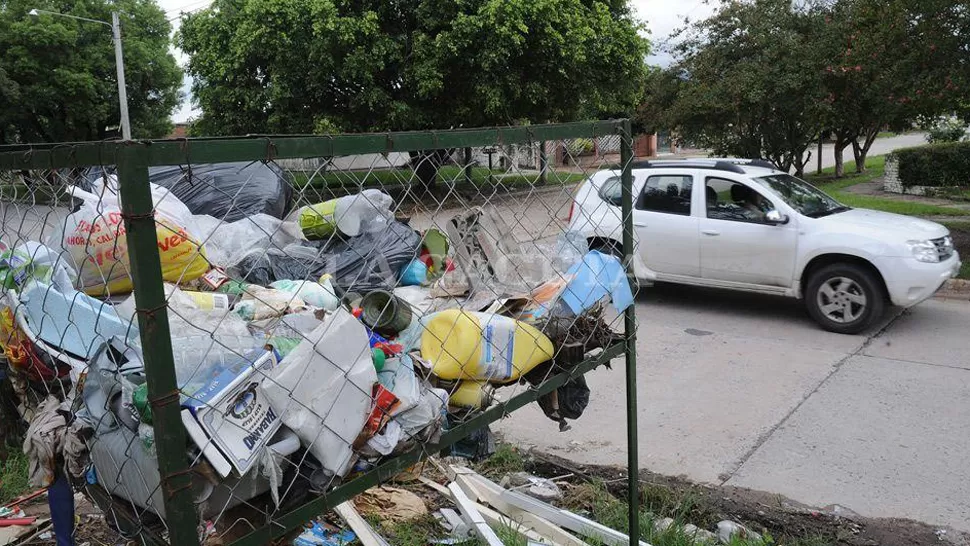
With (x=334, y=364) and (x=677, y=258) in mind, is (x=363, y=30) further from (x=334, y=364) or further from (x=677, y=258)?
(x=334, y=364)

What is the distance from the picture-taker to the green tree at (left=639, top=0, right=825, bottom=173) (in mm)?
14297

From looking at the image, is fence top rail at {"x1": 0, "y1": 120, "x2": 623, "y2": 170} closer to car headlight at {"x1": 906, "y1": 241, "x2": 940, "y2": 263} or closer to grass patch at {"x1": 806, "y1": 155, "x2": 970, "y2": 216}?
car headlight at {"x1": 906, "y1": 241, "x2": 940, "y2": 263}

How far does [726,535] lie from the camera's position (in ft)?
12.2

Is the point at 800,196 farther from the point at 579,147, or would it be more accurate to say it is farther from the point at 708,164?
the point at 579,147

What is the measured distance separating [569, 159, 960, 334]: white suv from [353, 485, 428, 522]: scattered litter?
3.66 meters

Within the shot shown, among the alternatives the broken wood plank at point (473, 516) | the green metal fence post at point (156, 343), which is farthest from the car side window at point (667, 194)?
the green metal fence post at point (156, 343)

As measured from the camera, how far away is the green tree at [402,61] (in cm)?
1552

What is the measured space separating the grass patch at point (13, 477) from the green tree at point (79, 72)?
89.9 ft

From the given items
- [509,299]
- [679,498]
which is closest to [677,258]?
[679,498]

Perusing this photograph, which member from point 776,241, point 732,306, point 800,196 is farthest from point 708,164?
point 732,306

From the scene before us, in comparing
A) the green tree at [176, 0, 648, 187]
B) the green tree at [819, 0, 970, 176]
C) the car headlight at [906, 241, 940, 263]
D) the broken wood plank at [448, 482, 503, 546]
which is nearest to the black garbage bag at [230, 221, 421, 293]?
the broken wood plank at [448, 482, 503, 546]

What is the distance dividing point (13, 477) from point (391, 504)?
2156 mm

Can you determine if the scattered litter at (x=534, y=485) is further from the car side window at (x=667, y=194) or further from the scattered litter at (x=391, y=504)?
the car side window at (x=667, y=194)

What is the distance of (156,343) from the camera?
152 cm
